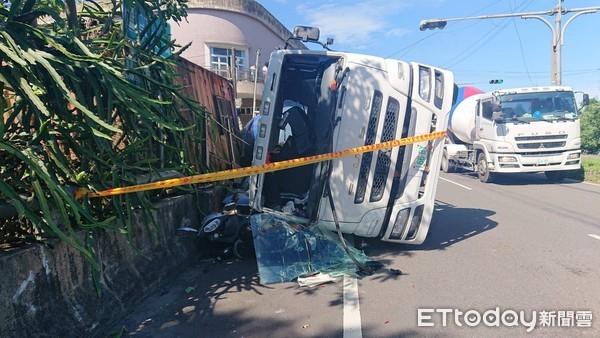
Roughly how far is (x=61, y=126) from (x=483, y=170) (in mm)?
12742

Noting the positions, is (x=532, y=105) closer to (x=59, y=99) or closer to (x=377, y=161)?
(x=377, y=161)

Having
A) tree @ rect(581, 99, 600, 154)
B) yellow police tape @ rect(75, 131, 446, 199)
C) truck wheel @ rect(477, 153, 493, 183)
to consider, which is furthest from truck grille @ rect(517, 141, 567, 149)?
tree @ rect(581, 99, 600, 154)

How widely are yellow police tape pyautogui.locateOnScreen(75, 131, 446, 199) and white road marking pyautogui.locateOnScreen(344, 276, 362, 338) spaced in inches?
55.6

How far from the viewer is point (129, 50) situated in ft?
14.5

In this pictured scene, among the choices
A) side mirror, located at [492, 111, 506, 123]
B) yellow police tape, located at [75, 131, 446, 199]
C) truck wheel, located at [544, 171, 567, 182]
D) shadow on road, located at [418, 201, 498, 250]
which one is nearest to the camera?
yellow police tape, located at [75, 131, 446, 199]

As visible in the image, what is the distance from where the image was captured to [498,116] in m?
11.6

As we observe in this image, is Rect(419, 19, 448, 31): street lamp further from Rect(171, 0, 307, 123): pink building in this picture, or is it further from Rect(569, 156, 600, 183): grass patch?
Rect(171, 0, 307, 123): pink building

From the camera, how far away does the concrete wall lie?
2.71 m

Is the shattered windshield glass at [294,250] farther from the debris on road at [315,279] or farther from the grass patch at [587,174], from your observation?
the grass patch at [587,174]

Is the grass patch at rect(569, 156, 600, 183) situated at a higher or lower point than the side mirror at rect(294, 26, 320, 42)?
lower

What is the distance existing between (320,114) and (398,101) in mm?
991

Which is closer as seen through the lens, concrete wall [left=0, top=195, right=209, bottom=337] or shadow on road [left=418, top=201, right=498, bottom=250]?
concrete wall [left=0, top=195, right=209, bottom=337]

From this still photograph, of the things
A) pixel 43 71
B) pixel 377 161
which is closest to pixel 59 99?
pixel 43 71

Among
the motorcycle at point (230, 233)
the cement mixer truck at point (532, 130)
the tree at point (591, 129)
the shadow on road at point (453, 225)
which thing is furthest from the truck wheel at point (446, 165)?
the tree at point (591, 129)
